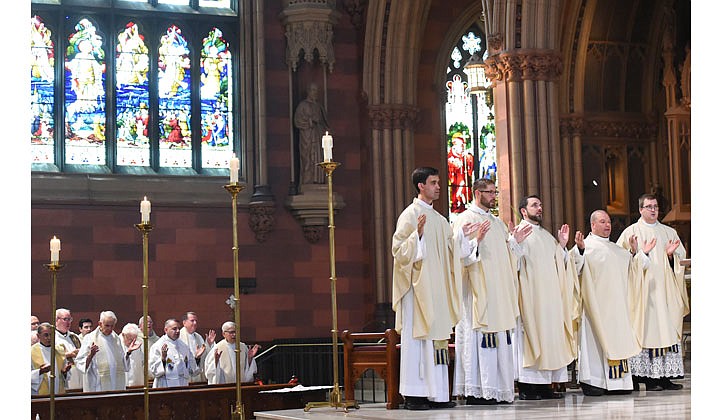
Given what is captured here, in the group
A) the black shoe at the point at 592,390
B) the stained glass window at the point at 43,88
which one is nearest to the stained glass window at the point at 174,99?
the stained glass window at the point at 43,88

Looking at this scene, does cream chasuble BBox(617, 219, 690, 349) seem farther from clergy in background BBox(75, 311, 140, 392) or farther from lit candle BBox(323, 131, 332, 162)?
clergy in background BBox(75, 311, 140, 392)

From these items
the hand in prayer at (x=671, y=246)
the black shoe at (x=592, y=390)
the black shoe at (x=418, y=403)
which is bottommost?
the black shoe at (x=592, y=390)

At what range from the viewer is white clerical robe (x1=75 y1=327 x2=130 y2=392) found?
539 inches

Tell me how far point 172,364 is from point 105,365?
32.9 inches

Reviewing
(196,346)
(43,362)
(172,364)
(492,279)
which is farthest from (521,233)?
(196,346)

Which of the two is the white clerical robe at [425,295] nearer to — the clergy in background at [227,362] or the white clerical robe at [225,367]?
the clergy in background at [227,362]

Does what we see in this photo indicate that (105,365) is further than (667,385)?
Yes

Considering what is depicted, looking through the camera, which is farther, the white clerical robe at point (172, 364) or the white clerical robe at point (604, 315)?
the white clerical robe at point (172, 364)

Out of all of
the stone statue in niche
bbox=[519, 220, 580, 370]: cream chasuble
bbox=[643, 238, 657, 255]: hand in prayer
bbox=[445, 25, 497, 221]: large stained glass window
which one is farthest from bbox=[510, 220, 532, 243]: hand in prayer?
bbox=[445, 25, 497, 221]: large stained glass window

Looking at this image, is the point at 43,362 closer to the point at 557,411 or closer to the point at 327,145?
the point at 327,145

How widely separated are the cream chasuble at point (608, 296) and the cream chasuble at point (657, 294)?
0.64ft

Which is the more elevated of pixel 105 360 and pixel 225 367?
pixel 105 360

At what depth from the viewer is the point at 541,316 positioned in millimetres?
9273

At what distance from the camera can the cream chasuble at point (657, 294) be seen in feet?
33.5
